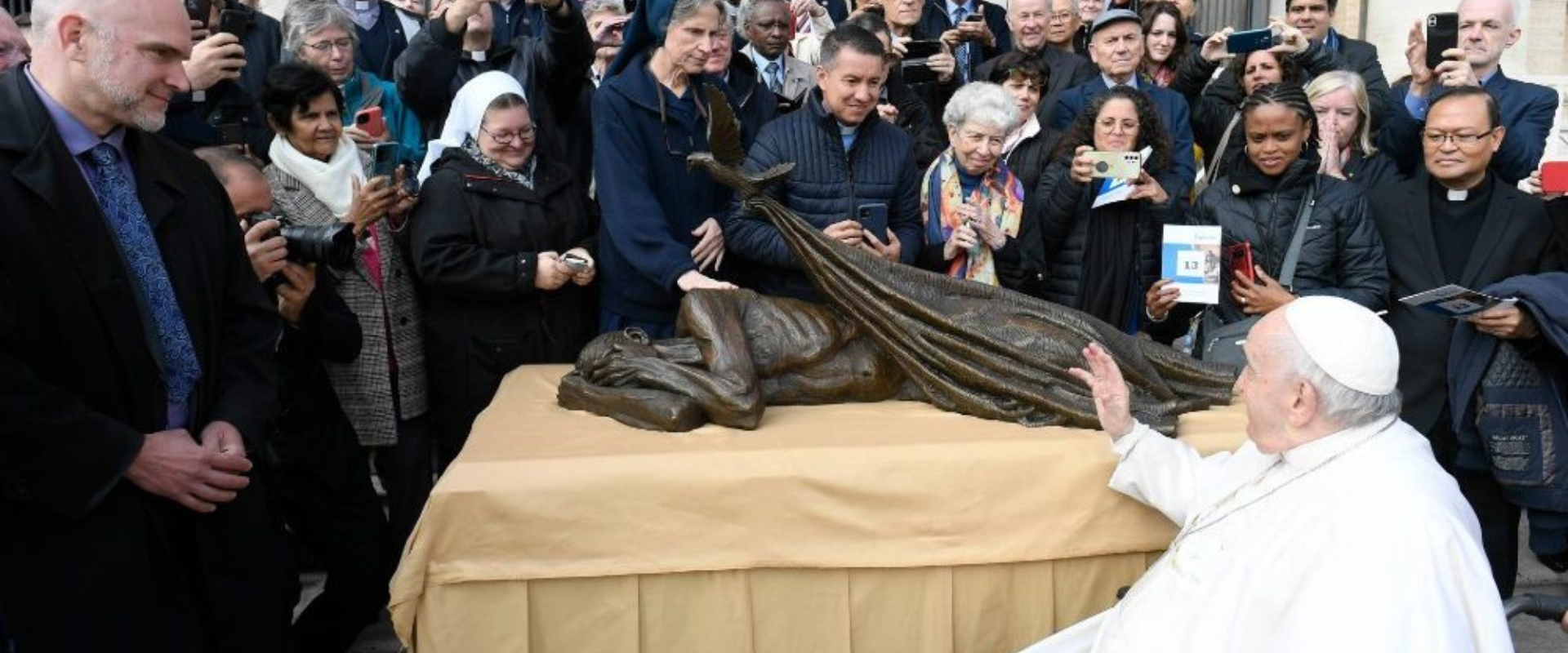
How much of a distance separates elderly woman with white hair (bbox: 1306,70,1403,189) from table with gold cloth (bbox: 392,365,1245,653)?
2.15 metres

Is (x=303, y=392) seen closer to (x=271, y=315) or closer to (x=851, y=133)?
(x=271, y=315)

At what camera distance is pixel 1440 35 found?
17.2 ft

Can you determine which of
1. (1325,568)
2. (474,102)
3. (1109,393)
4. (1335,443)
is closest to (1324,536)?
(1325,568)

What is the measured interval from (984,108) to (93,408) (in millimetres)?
2845

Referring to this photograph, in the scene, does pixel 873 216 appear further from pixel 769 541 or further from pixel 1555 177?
pixel 1555 177

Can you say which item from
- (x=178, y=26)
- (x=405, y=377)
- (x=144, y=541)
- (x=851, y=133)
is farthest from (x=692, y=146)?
(x=144, y=541)

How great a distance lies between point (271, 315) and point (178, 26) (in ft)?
2.26

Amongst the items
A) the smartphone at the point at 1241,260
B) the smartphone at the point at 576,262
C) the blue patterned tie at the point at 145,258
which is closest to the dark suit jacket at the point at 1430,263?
the smartphone at the point at 1241,260

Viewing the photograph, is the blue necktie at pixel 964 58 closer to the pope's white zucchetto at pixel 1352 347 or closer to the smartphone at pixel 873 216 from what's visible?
the smartphone at pixel 873 216

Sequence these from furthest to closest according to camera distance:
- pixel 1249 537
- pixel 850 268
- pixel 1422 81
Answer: pixel 1422 81 → pixel 850 268 → pixel 1249 537

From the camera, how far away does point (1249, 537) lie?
258cm

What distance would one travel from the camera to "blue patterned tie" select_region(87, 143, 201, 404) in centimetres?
258

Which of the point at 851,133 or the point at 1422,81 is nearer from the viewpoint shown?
the point at 851,133

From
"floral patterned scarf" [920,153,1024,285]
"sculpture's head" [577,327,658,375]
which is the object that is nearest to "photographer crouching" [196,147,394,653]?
"sculpture's head" [577,327,658,375]
